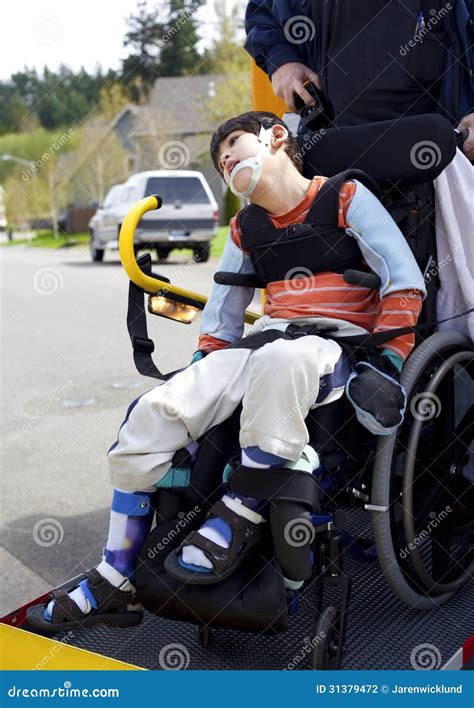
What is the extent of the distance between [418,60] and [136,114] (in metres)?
38.8

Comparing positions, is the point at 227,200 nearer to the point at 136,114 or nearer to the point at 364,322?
the point at 136,114

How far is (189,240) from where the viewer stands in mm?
16453

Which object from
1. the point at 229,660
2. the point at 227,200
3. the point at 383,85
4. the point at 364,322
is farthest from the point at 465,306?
the point at 227,200

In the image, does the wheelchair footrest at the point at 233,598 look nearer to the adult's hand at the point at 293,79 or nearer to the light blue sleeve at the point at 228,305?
the light blue sleeve at the point at 228,305

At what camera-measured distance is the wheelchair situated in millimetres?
1974

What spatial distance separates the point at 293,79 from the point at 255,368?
129cm

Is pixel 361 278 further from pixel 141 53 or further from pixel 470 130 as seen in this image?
pixel 141 53
